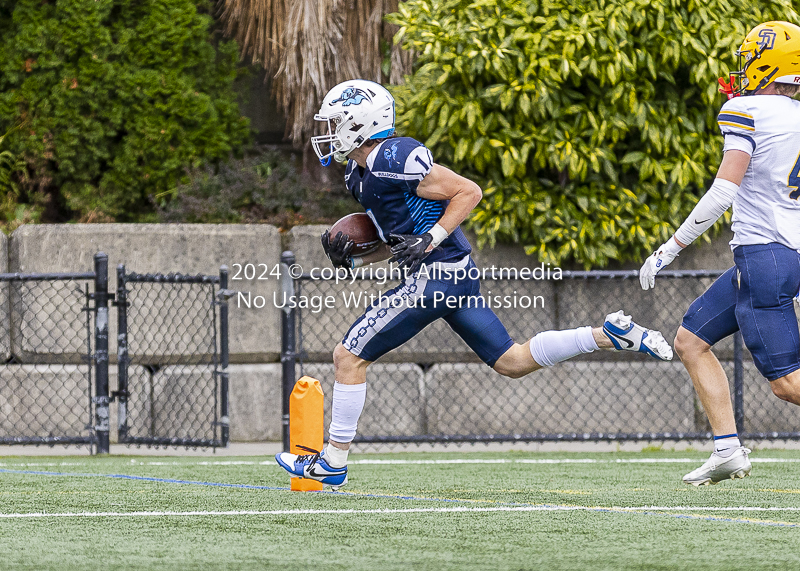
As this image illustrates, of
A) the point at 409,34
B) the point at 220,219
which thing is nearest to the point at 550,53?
the point at 409,34

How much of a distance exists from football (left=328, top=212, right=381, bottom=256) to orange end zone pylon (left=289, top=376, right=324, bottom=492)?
65 centimetres

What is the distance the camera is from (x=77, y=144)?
946 centimetres

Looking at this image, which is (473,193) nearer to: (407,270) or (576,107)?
(407,270)

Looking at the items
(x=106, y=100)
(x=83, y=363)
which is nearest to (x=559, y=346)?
(x=83, y=363)

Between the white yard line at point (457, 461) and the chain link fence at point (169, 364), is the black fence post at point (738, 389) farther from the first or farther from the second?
the chain link fence at point (169, 364)

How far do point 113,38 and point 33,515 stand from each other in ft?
21.1

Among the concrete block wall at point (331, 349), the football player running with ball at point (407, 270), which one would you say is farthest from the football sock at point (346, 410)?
the concrete block wall at point (331, 349)

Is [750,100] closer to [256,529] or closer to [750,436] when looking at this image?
[256,529]

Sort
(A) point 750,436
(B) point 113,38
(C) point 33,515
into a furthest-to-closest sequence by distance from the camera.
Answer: (B) point 113,38, (A) point 750,436, (C) point 33,515

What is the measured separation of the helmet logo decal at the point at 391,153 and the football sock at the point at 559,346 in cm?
104

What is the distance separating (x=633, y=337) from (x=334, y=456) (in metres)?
1.43

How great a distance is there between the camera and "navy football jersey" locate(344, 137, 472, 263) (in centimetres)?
464

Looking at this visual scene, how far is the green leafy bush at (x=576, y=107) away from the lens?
318 inches

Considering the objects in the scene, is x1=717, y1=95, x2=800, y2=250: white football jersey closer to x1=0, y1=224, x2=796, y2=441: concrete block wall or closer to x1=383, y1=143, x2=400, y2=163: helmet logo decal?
x1=383, y1=143, x2=400, y2=163: helmet logo decal
